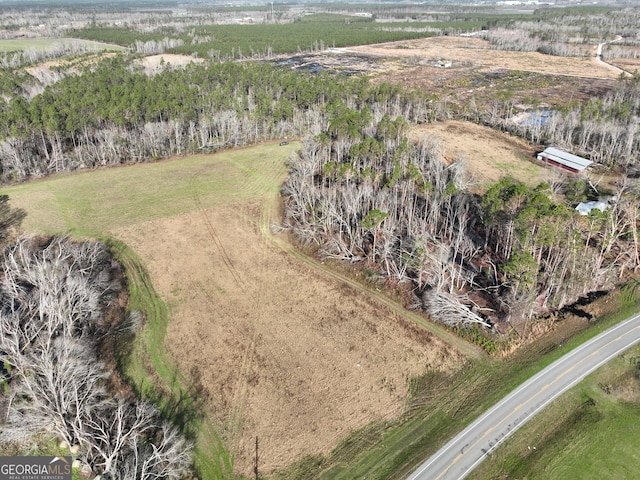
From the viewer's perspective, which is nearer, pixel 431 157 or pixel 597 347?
pixel 597 347

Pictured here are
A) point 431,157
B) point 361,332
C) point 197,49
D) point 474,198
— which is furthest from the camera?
point 197,49

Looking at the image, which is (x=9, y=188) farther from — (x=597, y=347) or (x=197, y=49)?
(x=197, y=49)

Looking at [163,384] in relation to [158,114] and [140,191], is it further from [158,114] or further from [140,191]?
[158,114]

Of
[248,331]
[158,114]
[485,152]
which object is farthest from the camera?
[158,114]

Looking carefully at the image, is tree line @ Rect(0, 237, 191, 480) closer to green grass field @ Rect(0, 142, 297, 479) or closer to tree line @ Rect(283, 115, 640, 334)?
green grass field @ Rect(0, 142, 297, 479)

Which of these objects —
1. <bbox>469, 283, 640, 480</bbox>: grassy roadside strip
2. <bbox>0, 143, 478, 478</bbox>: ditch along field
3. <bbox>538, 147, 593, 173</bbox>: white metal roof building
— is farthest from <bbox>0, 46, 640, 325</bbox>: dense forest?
<bbox>469, 283, 640, 480</bbox>: grassy roadside strip

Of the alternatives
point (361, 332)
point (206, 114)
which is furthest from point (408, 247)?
point (206, 114)

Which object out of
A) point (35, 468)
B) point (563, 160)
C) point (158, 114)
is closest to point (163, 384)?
point (35, 468)
